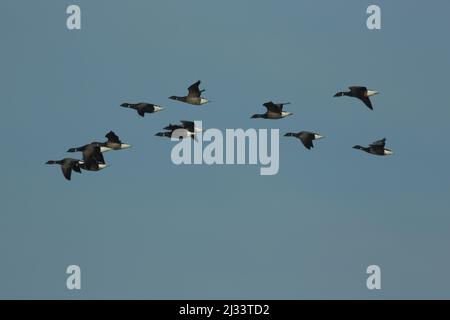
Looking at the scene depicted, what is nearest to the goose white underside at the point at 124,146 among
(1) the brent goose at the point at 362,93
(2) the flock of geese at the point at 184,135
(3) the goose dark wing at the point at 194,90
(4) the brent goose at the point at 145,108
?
(2) the flock of geese at the point at 184,135

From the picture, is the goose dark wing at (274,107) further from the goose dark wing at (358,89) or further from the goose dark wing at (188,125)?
the goose dark wing at (188,125)

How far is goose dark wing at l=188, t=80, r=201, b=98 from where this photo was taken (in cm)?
8525

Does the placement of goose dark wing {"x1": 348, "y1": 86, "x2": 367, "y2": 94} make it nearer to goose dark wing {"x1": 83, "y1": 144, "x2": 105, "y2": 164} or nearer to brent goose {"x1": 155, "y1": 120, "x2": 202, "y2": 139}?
brent goose {"x1": 155, "y1": 120, "x2": 202, "y2": 139}

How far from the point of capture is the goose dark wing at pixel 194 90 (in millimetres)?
85250

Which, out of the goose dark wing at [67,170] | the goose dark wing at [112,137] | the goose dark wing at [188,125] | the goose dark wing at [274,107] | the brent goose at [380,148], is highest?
the goose dark wing at [274,107]

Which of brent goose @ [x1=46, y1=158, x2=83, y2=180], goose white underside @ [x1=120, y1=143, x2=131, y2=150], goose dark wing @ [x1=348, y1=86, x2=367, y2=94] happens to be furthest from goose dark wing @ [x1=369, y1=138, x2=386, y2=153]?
brent goose @ [x1=46, y1=158, x2=83, y2=180]

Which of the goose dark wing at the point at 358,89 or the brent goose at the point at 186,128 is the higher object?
the goose dark wing at the point at 358,89

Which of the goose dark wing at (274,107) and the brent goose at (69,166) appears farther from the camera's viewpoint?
the goose dark wing at (274,107)

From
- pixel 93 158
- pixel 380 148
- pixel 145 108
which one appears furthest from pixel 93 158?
pixel 380 148

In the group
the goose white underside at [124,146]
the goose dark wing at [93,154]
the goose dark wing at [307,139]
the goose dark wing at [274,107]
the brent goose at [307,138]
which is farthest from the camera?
the goose dark wing at [307,139]

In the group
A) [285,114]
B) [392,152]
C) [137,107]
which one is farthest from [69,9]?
[392,152]

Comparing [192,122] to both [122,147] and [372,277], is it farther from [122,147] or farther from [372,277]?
[372,277]

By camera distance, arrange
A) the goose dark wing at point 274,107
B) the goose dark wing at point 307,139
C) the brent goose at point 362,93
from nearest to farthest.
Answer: the brent goose at point 362,93 < the goose dark wing at point 274,107 < the goose dark wing at point 307,139

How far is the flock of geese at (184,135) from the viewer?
84188 millimetres
